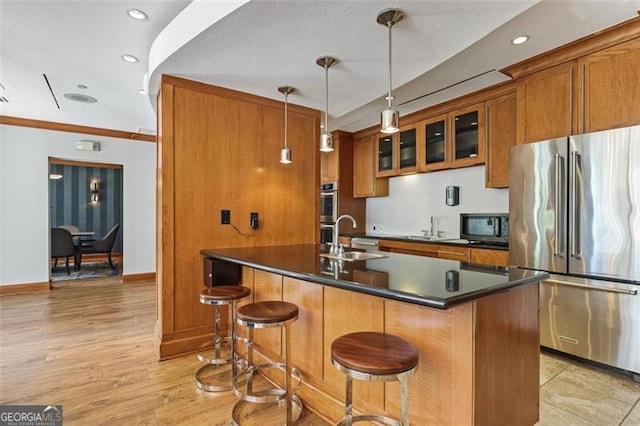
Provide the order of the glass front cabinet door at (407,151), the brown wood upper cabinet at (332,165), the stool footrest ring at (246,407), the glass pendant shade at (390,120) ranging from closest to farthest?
1. the stool footrest ring at (246,407)
2. the glass pendant shade at (390,120)
3. the glass front cabinet door at (407,151)
4. the brown wood upper cabinet at (332,165)

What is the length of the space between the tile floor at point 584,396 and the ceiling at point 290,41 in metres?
2.38

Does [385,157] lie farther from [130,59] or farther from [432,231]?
[130,59]

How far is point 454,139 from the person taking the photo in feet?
13.0

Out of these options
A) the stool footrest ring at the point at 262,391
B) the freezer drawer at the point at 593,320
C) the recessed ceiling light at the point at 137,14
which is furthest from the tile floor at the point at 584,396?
the recessed ceiling light at the point at 137,14

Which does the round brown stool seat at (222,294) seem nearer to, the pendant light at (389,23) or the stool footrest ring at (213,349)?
the stool footrest ring at (213,349)

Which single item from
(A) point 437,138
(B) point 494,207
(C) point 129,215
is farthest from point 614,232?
(C) point 129,215

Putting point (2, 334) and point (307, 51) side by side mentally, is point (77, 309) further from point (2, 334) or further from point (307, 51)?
point (307, 51)

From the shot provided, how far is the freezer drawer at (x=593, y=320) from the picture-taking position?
90.7 inches

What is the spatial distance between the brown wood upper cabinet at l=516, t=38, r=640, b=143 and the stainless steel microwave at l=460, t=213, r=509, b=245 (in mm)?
964

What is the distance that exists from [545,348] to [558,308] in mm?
420

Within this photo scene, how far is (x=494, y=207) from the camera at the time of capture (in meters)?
3.84

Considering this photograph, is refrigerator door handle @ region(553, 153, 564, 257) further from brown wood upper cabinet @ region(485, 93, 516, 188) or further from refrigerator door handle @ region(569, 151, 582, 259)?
brown wood upper cabinet @ region(485, 93, 516, 188)

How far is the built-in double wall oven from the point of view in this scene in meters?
5.43

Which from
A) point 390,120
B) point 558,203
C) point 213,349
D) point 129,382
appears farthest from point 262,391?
point 558,203
